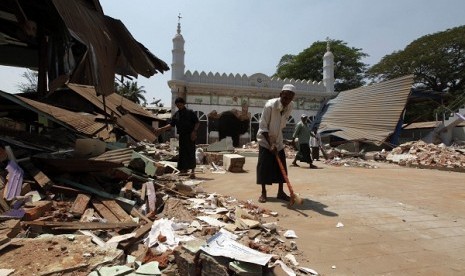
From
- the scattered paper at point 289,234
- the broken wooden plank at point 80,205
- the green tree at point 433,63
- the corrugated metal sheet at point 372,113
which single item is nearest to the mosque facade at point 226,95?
the corrugated metal sheet at point 372,113

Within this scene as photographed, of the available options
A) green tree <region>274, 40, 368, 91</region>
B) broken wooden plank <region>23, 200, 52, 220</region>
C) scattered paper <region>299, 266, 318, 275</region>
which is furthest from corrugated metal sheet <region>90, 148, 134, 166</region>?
green tree <region>274, 40, 368, 91</region>

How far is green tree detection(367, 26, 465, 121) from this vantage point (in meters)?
29.5

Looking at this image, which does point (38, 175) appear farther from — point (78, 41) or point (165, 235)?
point (165, 235)

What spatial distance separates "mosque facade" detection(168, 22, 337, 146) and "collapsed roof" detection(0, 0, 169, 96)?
43.4 feet

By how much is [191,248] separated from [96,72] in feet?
9.46

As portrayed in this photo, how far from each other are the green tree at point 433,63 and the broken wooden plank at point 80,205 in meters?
30.5

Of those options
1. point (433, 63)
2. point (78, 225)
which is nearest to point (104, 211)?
point (78, 225)

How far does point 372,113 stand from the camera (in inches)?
666

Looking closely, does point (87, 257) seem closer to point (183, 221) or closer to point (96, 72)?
point (183, 221)

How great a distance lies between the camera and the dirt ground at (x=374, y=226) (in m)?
2.63

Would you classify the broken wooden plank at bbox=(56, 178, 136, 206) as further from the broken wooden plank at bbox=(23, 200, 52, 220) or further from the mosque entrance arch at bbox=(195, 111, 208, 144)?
the mosque entrance arch at bbox=(195, 111, 208, 144)

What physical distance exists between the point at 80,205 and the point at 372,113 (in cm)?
1617

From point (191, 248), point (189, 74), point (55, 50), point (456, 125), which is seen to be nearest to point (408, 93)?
point (456, 125)

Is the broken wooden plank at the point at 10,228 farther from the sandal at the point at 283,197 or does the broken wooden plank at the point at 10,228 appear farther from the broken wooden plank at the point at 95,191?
the sandal at the point at 283,197
